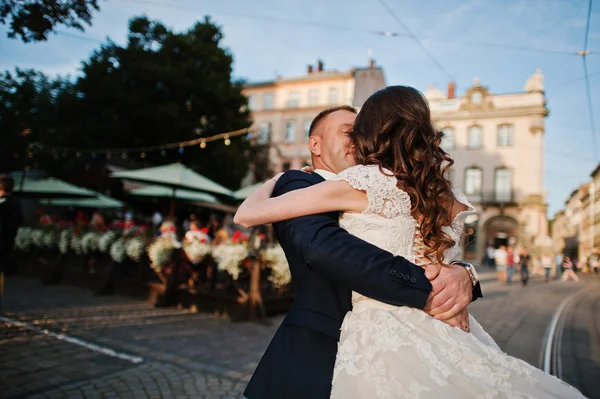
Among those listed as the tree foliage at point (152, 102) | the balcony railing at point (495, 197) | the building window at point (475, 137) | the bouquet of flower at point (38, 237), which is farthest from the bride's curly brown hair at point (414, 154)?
the building window at point (475, 137)

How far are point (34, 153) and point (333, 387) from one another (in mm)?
18569

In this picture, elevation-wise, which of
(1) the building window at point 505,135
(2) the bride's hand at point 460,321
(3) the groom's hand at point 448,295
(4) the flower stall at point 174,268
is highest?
(1) the building window at point 505,135

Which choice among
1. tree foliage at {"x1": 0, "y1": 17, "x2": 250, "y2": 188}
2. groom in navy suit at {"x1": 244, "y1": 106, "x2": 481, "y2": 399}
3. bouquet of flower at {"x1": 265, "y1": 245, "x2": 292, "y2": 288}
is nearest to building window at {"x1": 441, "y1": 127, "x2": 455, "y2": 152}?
groom in navy suit at {"x1": 244, "y1": 106, "x2": 481, "y2": 399}

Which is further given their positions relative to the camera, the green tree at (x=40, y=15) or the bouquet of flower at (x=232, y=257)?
the bouquet of flower at (x=232, y=257)

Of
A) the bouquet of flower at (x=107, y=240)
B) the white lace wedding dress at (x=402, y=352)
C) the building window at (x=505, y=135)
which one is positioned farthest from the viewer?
the building window at (x=505, y=135)

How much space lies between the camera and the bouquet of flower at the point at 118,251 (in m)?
8.12

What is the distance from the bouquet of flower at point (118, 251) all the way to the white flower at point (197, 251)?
6.14ft

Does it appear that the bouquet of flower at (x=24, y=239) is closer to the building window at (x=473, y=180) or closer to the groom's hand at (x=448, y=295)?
the groom's hand at (x=448, y=295)

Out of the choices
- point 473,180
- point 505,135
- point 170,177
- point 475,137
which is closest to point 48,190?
point 170,177

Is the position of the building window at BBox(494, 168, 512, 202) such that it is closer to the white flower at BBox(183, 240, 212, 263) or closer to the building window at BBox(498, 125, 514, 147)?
the building window at BBox(498, 125, 514, 147)

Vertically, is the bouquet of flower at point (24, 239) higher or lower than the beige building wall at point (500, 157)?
lower

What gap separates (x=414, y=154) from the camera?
1.39 metres

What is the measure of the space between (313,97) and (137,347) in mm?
34773

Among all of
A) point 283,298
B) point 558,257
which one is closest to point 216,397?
point 283,298
